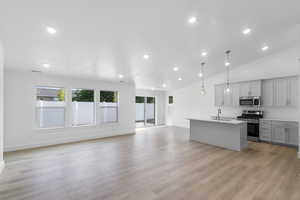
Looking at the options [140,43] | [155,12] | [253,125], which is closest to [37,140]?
[140,43]

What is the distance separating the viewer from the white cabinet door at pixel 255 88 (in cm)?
595

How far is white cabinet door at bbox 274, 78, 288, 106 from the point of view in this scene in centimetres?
542

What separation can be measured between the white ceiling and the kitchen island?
2348 mm

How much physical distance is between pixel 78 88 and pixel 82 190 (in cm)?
446

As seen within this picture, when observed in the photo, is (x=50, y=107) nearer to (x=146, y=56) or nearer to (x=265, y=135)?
(x=146, y=56)

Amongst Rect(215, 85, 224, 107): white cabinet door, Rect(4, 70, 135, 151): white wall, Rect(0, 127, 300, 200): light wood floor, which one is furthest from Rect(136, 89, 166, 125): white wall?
Rect(0, 127, 300, 200): light wood floor

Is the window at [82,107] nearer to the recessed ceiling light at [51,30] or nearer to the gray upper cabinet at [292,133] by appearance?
the recessed ceiling light at [51,30]

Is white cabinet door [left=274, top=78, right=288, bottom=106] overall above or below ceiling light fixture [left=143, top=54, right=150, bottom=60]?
below

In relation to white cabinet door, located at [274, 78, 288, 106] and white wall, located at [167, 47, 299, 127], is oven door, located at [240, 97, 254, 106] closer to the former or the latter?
white wall, located at [167, 47, 299, 127]

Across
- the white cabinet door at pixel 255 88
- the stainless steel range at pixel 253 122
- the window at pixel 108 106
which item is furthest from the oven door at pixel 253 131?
the window at pixel 108 106

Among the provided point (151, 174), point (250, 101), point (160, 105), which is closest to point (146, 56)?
point (151, 174)

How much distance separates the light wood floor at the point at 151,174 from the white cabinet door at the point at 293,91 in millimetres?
1713

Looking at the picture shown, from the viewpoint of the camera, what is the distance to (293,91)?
17.3 ft

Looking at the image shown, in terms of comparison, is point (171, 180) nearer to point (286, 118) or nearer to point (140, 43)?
point (140, 43)
